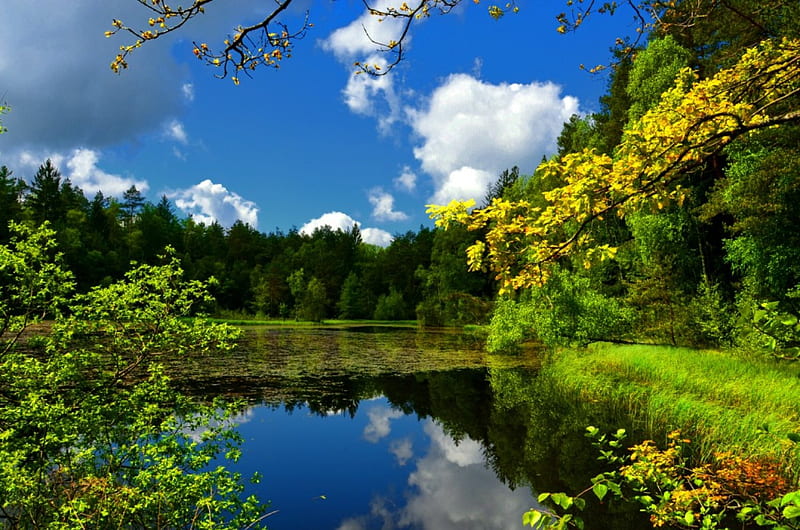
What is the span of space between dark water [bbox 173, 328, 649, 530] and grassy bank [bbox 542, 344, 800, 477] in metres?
1.94

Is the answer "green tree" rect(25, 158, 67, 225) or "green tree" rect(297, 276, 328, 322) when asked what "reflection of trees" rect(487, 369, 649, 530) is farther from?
"green tree" rect(25, 158, 67, 225)

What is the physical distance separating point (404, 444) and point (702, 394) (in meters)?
9.28

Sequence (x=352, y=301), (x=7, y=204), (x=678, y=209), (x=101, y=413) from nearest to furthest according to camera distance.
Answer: (x=101, y=413) < (x=678, y=209) < (x=7, y=204) < (x=352, y=301)

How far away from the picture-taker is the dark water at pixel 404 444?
10.3m

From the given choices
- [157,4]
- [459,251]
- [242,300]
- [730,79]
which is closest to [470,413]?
[730,79]

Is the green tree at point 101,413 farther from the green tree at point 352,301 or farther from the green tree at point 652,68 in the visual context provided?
the green tree at point 352,301

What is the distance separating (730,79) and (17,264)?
29.2 feet

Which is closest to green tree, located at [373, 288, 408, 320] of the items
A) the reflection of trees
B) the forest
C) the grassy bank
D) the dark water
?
the forest

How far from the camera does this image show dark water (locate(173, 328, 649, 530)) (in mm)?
10305

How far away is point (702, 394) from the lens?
13.4 meters

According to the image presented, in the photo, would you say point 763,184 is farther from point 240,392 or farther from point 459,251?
point 459,251

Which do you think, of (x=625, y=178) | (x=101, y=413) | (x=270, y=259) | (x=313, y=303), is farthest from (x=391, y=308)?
(x=625, y=178)

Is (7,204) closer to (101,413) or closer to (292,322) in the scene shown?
(292,322)

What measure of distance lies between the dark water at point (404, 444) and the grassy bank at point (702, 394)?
1937 millimetres
